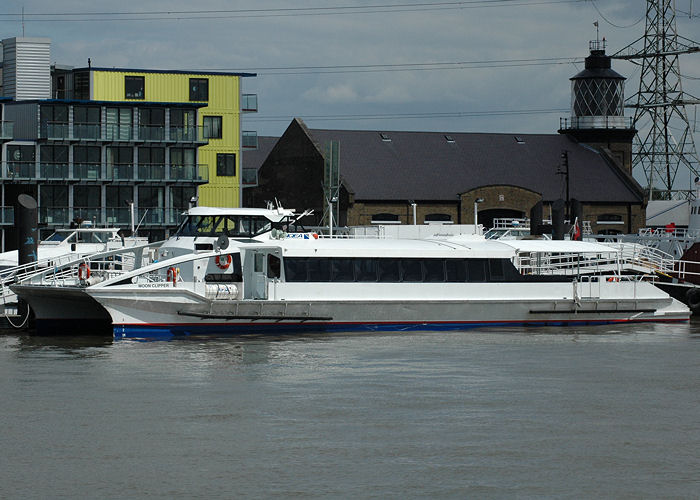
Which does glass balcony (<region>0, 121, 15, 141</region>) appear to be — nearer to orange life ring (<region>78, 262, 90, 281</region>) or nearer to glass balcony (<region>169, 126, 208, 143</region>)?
glass balcony (<region>169, 126, 208, 143</region>)

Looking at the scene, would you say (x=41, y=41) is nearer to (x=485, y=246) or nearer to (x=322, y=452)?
(x=485, y=246)

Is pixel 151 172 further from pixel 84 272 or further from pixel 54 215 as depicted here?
pixel 84 272

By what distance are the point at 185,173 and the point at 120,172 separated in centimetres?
396

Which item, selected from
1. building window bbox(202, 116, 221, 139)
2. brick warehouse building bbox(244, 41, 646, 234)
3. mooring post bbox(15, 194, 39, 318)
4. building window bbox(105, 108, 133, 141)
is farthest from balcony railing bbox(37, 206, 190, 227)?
mooring post bbox(15, 194, 39, 318)

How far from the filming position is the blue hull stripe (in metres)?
34.1

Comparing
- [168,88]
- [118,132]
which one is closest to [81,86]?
[168,88]

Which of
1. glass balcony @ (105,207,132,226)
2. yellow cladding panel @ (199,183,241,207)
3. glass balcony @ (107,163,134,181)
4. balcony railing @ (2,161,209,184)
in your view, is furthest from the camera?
yellow cladding panel @ (199,183,241,207)

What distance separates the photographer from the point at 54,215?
67.3 metres

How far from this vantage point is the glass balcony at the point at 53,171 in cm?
6731

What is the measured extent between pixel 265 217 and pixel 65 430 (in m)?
17.6

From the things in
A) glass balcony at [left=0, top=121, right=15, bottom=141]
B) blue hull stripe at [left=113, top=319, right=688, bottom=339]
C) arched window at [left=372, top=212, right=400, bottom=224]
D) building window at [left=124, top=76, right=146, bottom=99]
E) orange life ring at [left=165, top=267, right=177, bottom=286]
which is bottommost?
blue hull stripe at [left=113, top=319, right=688, bottom=339]

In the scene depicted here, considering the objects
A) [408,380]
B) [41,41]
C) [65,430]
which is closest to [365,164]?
[41,41]

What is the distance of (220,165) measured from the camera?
76.1 metres

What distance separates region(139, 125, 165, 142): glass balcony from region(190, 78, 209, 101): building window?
5002 millimetres
